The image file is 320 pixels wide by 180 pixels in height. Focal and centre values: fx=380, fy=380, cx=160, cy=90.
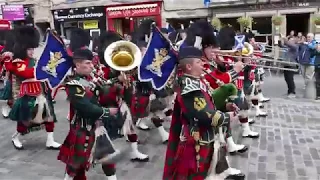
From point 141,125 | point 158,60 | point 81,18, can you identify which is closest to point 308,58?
point 141,125

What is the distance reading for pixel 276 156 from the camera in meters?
5.39

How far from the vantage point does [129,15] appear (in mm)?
22734

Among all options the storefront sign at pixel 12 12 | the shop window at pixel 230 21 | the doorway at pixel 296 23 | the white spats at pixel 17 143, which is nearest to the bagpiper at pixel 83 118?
the white spats at pixel 17 143

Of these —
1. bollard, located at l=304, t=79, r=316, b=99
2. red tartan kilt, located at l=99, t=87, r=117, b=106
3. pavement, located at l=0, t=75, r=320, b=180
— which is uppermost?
red tartan kilt, located at l=99, t=87, r=117, b=106

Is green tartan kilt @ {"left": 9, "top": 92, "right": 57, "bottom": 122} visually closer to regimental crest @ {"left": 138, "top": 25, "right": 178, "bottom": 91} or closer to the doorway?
regimental crest @ {"left": 138, "top": 25, "right": 178, "bottom": 91}

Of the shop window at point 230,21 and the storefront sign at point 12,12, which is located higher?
the storefront sign at point 12,12

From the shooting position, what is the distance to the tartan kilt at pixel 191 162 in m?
3.26

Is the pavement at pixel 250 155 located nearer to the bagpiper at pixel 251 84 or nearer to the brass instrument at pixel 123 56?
the bagpiper at pixel 251 84

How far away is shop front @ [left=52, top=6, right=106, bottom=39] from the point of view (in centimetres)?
2366

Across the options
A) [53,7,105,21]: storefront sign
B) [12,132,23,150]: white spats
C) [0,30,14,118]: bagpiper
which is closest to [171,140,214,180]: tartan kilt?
[12,132,23,150]: white spats

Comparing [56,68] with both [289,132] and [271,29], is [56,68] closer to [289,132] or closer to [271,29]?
[289,132]

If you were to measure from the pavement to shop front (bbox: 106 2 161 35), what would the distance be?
1473cm

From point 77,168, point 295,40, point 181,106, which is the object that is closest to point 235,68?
point 181,106

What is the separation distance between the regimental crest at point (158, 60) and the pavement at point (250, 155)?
99 cm
